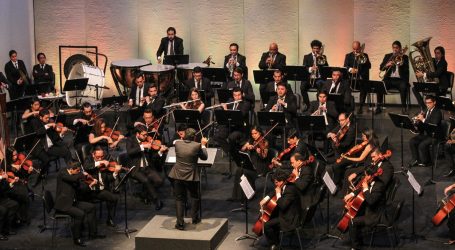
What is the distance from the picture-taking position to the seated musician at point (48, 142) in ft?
47.2

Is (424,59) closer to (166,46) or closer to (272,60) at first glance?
(272,60)

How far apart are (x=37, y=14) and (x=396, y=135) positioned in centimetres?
828

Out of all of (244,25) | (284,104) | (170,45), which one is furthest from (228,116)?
(244,25)

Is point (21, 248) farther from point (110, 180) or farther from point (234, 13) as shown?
point (234, 13)

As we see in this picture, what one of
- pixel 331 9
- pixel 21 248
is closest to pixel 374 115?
pixel 331 9

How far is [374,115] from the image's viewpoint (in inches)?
640

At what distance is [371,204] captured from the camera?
37.4 feet

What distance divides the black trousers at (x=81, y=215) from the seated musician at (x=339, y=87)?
5007 millimetres

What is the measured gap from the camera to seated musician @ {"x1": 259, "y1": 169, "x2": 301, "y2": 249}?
1136 centimetres

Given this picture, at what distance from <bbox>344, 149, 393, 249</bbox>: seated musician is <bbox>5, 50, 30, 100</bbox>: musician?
8.16 m

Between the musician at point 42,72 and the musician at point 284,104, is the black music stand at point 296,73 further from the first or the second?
the musician at point 42,72

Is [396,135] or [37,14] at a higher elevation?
[37,14]

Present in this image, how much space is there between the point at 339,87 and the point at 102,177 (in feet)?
15.4

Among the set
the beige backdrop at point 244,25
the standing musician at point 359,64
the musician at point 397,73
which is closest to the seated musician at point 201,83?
the standing musician at point 359,64
